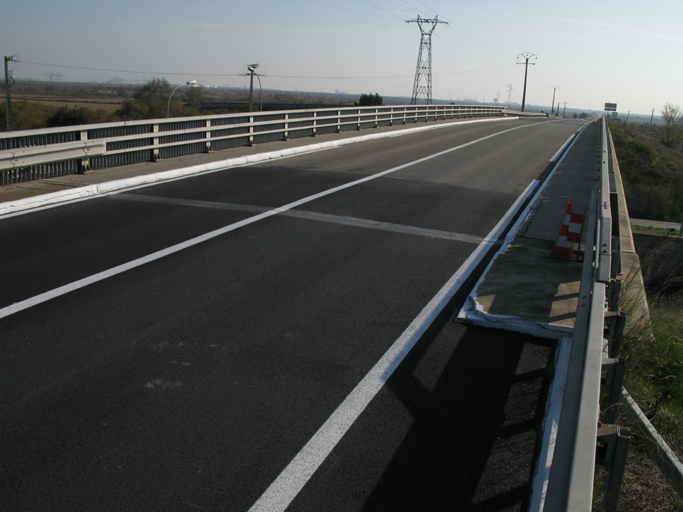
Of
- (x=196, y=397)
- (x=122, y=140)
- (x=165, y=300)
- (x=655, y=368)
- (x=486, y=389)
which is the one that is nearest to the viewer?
(x=196, y=397)

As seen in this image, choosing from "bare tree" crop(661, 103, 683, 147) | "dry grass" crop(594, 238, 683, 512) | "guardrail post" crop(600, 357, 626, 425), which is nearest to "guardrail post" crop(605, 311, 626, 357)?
"dry grass" crop(594, 238, 683, 512)

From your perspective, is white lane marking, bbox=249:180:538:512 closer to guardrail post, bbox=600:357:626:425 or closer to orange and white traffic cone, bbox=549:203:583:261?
guardrail post, bbox=600:357:626:425

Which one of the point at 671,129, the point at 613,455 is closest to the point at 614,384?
the point at 613,455

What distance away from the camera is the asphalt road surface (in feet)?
11.3

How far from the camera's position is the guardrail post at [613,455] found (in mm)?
2874

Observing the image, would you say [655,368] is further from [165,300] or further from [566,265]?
[165,300]

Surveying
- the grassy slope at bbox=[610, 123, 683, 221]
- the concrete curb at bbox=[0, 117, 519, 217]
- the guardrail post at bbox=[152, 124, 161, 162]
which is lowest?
the grassy slope at bbox=[610, 123, 683, 221]

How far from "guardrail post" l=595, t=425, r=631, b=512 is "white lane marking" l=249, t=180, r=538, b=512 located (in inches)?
63.7

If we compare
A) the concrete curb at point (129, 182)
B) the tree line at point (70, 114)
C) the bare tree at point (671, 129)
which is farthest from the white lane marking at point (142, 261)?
the bare tree at point (671, 129)

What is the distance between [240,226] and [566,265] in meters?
4.81

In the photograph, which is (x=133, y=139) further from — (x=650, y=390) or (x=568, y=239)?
(x=650, y=390)

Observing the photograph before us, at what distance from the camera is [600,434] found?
2.92m

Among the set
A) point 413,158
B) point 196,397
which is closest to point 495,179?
point 413,158

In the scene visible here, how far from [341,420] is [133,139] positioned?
36.7 ft
